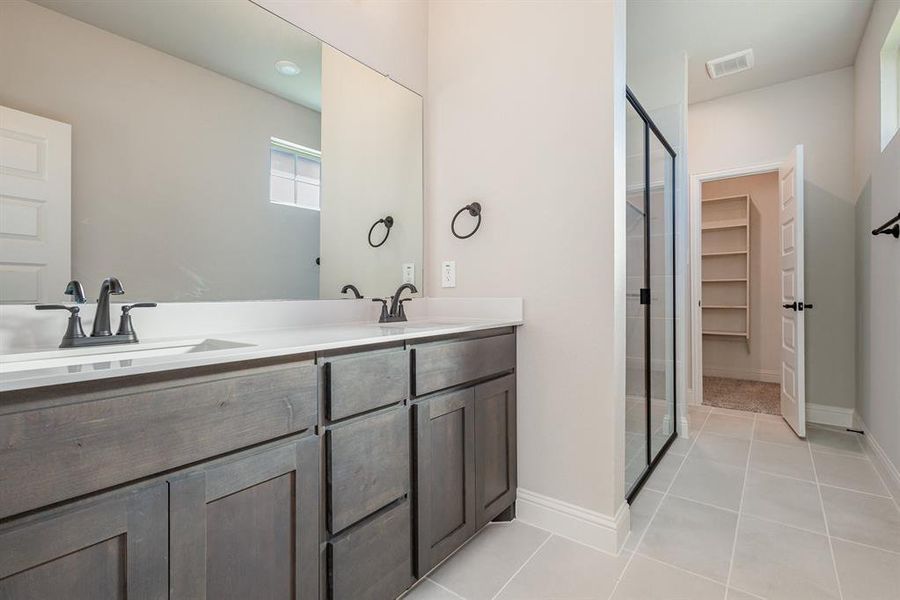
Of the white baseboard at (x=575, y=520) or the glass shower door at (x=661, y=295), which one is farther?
the glass shower door at (x=661, y=295)

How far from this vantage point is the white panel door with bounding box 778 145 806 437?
2844 mm

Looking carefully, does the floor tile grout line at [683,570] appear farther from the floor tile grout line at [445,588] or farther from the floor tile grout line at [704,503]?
the floor tile grout line at [445,588]

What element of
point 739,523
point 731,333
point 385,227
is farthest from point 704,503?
point 731,333

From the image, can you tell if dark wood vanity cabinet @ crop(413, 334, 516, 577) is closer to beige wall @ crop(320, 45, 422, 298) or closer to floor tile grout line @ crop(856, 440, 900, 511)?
beige wall @ crop(320, 45, 422, 298)

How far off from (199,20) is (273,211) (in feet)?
2.12

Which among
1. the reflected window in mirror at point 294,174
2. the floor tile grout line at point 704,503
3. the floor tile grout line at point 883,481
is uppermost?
the reflected window in mirror at point 294,174

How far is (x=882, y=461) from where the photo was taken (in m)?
2.31

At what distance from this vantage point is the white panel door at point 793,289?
112 inches

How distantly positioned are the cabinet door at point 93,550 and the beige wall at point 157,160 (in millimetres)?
706

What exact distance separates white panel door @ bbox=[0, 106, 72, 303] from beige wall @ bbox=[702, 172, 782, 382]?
5.76m

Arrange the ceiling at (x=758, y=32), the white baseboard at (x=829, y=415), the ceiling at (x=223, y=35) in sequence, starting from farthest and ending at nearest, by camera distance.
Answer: the white baseboard at (x=829, y=415) → the ceiling at (x=758, y=32) → the ceiling at (x=223, y=35)

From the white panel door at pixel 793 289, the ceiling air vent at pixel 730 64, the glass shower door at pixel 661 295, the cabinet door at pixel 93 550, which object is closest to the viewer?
the cabinet door at pixel 93 550

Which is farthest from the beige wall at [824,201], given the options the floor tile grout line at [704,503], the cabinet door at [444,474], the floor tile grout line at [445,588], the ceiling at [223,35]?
the ceiling at [223,35]

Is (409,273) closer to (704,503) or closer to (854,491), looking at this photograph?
(704,503)
